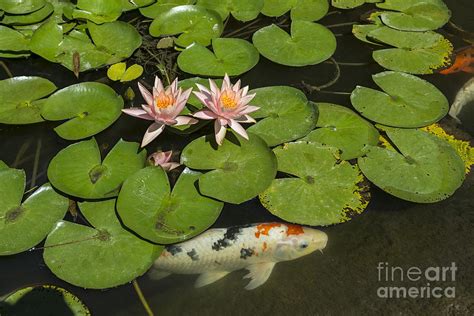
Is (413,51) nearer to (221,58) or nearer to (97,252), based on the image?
(221,58)

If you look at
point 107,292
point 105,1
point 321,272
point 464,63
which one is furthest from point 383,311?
point 105,1

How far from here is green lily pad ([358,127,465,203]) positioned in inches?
101

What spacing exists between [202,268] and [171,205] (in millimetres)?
357

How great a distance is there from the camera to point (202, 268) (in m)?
2.38

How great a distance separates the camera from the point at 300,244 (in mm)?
2434

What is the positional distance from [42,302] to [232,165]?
1153 mm

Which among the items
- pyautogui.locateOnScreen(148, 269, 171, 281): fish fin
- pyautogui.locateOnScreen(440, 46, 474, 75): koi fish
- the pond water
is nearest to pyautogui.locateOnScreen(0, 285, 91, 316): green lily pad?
the pond water

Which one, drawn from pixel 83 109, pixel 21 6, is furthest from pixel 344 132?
pixel 21 6

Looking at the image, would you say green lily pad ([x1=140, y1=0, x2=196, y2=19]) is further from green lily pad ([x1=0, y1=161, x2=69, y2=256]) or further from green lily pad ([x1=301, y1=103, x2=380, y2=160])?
green lily pad ([x1=0, y1=161, x2=69, y2=256])

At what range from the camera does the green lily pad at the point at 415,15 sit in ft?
11.3

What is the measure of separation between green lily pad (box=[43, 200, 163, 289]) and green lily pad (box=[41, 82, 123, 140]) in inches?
23.1

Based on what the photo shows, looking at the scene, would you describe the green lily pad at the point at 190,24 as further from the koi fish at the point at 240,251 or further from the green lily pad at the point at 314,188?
the koi fish at the point at 240,251

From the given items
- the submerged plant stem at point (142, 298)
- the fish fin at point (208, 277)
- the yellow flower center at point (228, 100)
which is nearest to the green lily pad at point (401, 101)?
the yellow flower center at point (228, 100)

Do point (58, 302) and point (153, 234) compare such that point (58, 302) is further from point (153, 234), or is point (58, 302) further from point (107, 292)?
point (153, 234)
